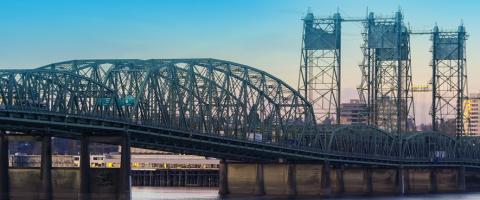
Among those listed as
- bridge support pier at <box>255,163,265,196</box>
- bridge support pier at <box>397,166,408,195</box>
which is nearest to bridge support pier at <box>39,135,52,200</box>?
bridge support pier at <box>255,163,265,196</box>

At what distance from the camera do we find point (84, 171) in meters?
130

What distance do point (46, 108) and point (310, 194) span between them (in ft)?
181

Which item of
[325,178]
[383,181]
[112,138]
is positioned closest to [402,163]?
[383,181]

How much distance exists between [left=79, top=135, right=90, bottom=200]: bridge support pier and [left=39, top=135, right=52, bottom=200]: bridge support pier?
5616 millimetres

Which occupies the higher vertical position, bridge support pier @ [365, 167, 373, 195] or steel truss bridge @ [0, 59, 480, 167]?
steel truss bridge @ [0, 59, 480, 167]

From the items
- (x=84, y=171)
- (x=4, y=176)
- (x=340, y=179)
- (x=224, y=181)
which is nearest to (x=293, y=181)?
(x=224, y=181)

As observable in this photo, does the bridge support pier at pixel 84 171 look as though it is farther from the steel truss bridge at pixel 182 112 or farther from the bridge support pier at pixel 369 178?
the bridge support pier at pixel 369 178

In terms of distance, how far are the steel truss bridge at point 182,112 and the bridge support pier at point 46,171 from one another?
5.58 feet

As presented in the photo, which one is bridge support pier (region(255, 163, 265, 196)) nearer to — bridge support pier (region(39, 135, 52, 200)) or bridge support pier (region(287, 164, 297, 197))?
bridge support pier (region(287, 164, 297, 197))

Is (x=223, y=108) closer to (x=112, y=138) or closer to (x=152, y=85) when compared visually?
(x=152, y=85)

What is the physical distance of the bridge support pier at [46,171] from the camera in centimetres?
13412

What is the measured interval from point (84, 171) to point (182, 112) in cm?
1974

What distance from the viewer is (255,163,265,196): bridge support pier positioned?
169 m

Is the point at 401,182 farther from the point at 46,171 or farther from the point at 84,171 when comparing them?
the point at 84,171
